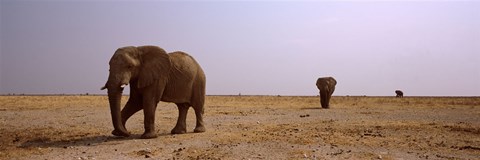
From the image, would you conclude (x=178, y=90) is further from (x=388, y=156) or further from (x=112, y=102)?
(x=388, y=156)

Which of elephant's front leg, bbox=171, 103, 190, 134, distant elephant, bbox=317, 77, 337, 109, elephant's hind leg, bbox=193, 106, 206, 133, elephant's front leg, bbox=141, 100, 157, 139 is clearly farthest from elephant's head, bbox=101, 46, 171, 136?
distant elephant, bbox=317, 77, 337, 109

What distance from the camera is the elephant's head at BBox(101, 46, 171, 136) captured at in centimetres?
1275

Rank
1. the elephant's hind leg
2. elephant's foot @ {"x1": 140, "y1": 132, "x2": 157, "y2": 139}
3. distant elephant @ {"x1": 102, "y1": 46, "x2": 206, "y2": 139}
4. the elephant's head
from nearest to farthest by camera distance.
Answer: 1. the elephant's head
2. distant elephant @ {"x1": 102, "y1": 46, "x2": 206, "y2": 139}
3. elephant's foot @ {"x1": 140, "y1": 132, "x2": 157, "y2": 139}
4. the elephant's hind leg

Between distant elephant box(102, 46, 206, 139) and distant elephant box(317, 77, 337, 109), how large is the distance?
71.1ft

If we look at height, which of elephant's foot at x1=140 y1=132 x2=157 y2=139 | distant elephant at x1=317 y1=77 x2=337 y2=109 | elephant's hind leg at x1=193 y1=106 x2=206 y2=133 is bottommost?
elephant's foot at x1=140 y1=132 x2=157 y2=139

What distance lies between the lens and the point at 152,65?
13.9 meters

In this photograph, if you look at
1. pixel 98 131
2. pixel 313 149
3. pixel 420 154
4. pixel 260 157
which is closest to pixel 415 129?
pixel 420 154

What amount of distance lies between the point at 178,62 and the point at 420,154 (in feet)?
26.1

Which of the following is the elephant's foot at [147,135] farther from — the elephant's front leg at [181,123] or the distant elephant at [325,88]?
the distant elephant at [325,88]

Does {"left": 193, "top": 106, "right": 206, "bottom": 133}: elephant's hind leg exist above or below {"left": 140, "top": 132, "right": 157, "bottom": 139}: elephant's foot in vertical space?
above

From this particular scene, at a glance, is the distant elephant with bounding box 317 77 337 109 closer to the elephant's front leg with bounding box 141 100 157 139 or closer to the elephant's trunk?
the elephant's front leg with bounding box 141 100 157 139

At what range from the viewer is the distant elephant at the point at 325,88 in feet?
118

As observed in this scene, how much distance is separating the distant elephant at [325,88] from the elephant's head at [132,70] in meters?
23.6

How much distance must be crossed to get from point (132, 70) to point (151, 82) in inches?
28.1
